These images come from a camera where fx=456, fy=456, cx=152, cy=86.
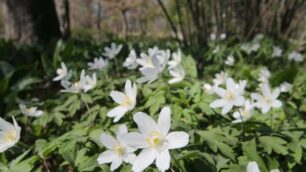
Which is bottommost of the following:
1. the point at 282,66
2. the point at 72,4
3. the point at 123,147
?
the point at 72,4

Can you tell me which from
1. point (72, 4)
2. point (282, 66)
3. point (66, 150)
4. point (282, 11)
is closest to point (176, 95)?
point (66, 150)

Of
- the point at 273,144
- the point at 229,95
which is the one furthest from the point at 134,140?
the point at 229,95

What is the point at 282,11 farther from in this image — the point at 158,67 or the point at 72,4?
the point at 72,4

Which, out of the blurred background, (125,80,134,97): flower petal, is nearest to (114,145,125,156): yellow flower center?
(125,80,134,97): flower petal

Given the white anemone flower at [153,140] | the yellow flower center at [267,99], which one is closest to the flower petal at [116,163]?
the white anemone flower at [153,140]

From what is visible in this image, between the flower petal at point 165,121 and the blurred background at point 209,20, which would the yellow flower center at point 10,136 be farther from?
the blurred background at point 209,20

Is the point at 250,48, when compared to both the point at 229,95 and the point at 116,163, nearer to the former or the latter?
the point at 229,95
